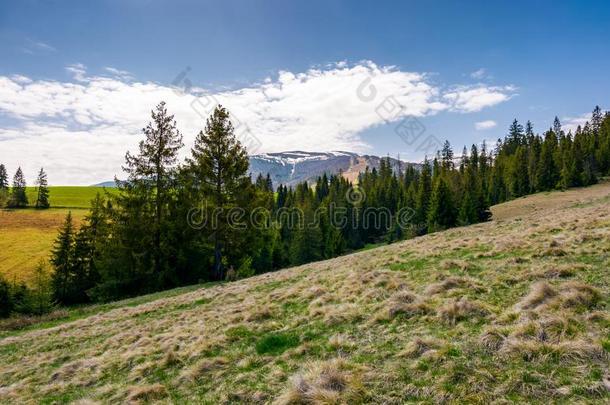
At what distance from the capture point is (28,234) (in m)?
78.0

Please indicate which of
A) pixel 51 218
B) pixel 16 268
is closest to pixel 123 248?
pixel 16 268

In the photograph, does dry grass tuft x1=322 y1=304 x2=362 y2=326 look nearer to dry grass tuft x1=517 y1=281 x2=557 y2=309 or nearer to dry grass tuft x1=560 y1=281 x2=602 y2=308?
dry grass tuft x1=517 y1=281 x2=557 y2=309

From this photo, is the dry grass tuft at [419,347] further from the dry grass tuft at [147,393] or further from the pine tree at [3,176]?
the pine tree at [3,176]

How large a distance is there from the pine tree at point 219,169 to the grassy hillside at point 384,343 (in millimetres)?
15859

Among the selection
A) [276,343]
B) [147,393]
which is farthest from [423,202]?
[147,393]

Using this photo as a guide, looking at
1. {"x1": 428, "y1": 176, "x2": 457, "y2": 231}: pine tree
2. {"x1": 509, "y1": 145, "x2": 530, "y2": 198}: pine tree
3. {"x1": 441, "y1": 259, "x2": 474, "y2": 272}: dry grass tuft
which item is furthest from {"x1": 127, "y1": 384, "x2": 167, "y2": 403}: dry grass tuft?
{"x1": 509, "y1": 145, "x2": 530, "y2": 198}: pine tree

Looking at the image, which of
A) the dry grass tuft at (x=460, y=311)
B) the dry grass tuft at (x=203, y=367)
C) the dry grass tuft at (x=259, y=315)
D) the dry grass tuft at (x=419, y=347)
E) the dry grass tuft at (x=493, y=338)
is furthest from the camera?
the dry grass tuft at (x=259, y=315)

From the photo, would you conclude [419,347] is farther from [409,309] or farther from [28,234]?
[28,234]

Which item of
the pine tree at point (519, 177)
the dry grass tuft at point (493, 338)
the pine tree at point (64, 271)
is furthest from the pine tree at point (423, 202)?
the dry grass tuft at point (493, 338)

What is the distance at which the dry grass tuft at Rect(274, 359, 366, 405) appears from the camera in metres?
5.56

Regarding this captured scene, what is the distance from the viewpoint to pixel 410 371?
612cm

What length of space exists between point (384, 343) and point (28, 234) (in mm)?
95939

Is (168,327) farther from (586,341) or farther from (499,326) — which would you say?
(586,341)

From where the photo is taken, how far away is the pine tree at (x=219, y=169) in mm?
30750
